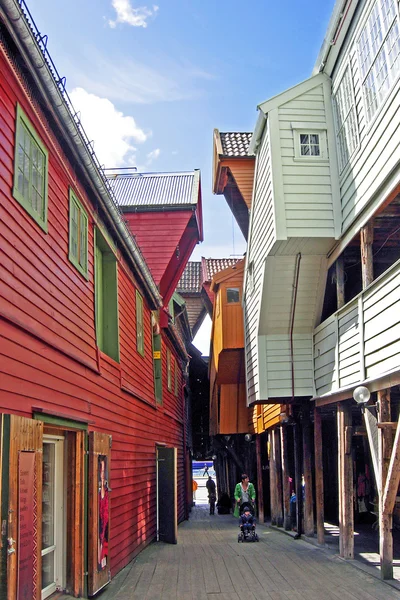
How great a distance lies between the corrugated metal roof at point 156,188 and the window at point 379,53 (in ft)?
26.9

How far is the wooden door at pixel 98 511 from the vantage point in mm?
7914

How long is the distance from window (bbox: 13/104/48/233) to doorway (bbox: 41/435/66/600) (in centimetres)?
244

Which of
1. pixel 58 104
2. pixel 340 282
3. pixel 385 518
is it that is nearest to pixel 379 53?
pixel 340 282

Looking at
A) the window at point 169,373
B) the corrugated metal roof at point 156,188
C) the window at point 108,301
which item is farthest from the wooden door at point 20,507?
the window at point 169,373

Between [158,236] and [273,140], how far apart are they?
618 cm

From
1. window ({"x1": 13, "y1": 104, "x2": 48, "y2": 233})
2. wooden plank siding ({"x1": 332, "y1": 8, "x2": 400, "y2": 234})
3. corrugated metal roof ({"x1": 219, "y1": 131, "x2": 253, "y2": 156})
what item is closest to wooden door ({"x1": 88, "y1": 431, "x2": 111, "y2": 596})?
window ({"x1": 13, "y1": 104, "x2": 48, "y2": 233})

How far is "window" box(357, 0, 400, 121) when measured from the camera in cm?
803

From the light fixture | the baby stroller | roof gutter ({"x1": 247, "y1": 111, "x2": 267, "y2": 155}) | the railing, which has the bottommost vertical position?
the baby stroller

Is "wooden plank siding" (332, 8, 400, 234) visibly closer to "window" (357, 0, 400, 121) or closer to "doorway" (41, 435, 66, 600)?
"window" (357, 0, 400, 121)

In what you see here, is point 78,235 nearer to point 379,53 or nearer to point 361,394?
point 361,394

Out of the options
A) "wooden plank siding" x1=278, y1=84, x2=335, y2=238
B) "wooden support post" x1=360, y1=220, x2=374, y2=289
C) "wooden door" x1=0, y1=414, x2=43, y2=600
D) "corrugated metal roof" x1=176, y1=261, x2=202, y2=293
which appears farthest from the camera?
"corrugated metal roof" x1=176, y1=261, x2=202, y2=293

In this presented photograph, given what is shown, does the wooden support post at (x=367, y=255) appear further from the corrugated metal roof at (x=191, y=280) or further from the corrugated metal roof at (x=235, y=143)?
the corrugated metal roof at (x=191, y=280)

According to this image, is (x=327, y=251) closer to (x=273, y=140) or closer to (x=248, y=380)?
(x=273, y=140)

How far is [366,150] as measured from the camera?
9227 millimetres
